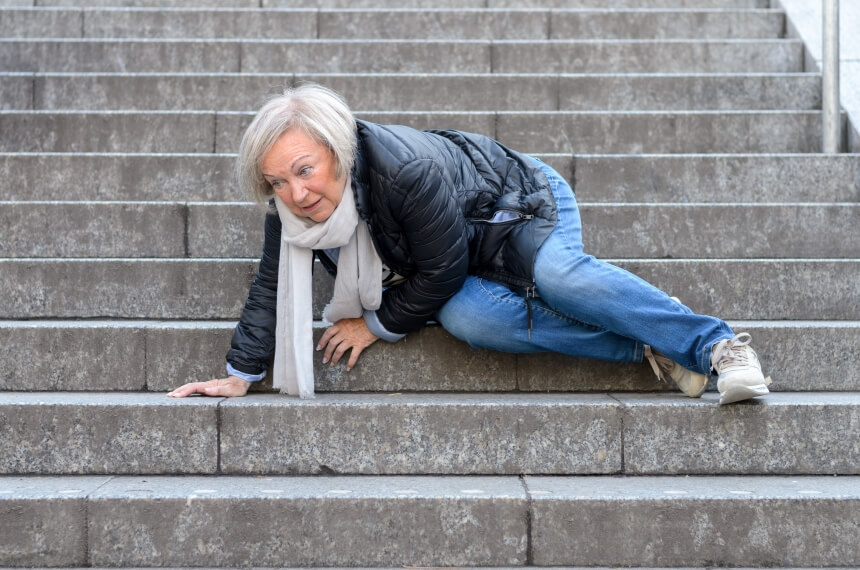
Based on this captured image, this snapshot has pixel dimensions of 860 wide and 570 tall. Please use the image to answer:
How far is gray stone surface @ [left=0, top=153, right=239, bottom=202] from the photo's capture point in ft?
15.1

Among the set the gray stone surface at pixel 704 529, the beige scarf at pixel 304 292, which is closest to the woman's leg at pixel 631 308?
the gray stone surface at pixel 704 529

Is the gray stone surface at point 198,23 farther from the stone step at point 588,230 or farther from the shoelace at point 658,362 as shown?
the shoelace at point 658,362

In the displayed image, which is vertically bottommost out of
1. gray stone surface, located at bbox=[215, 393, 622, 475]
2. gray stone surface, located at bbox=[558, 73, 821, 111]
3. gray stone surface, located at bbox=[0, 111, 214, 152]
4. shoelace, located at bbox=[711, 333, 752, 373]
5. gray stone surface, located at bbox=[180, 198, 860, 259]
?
gray stone surface, located at bbox=[215, 393, 622, 475]

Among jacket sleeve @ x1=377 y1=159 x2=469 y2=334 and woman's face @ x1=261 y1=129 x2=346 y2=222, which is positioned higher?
woman's face @ x1=261 y1=129 x2=346 y2=222

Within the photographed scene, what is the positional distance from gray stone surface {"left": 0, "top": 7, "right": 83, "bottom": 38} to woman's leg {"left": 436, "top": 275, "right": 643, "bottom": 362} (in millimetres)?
4420

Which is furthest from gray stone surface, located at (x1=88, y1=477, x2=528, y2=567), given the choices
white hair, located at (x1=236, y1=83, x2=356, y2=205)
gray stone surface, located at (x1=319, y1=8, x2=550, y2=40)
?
gray stone surface, located at (x1=319, y1=8, x2=550, y2=40)

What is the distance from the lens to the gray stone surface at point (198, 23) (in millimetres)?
6410

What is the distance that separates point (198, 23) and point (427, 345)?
3.94 meters

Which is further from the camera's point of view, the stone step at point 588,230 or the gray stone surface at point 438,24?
the gray stone surface at point 438,24

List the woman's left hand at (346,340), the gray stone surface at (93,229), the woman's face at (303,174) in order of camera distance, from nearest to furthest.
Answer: the woman's face at (303,174), the woman's left hand at (346,340), the gray stone surface at (93,229)

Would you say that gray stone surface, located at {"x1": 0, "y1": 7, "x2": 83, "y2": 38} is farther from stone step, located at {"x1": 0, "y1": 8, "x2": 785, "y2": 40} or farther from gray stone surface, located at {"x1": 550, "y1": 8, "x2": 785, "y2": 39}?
gray stone surface, located at {"x1": 550, "y1": 8, "x2": 785, "y2": 39}

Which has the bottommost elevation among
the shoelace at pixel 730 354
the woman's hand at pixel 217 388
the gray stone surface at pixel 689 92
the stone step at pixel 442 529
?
the stone step at pixel 442 529

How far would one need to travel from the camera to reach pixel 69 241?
4.20 metres

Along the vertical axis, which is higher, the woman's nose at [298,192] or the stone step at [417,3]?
the stone step at [417,3]
